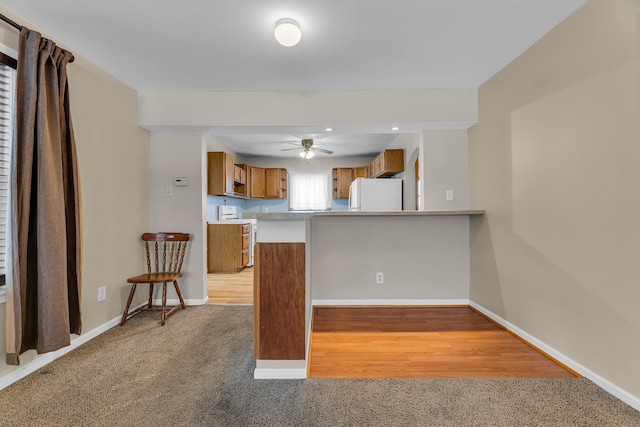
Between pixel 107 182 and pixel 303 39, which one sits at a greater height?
pixel 303 39

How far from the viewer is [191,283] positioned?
10.2ft

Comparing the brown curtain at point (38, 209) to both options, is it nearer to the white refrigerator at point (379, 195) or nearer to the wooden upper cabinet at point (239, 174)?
the white refrigerator at point (379, 195)

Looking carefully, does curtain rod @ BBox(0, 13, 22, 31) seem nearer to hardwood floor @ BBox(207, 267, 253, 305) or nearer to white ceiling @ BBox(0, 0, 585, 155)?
white ceiling @ BBox(0, 0, 585, 155)

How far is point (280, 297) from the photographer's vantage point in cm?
173

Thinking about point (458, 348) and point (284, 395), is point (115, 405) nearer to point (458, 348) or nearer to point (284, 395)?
point (284, 395)

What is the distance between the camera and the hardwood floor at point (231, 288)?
3.31 m

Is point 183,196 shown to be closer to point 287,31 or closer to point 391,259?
point 287,31

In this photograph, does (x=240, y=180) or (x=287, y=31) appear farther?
(x=240, y=180)

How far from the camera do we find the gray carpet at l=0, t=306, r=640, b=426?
138 centimetres

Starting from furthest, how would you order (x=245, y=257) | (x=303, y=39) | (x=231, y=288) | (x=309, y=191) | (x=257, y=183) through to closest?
(x=309, y=191)
(x=257, y=183)
(x=245, y=257)
(x=231, y=288)
(x=303, y=39)

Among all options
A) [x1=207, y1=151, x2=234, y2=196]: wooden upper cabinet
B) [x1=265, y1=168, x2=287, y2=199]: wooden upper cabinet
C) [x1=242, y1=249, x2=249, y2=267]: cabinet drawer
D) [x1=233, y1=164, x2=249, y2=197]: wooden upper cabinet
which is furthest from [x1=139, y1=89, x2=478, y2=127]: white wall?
[x1=265, y1=168, x2=287, y2=199]: wooden upper cabinet

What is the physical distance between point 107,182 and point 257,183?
148 inches

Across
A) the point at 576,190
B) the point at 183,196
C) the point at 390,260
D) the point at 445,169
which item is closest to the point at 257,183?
the point at 183,196

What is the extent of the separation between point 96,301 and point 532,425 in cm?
302
